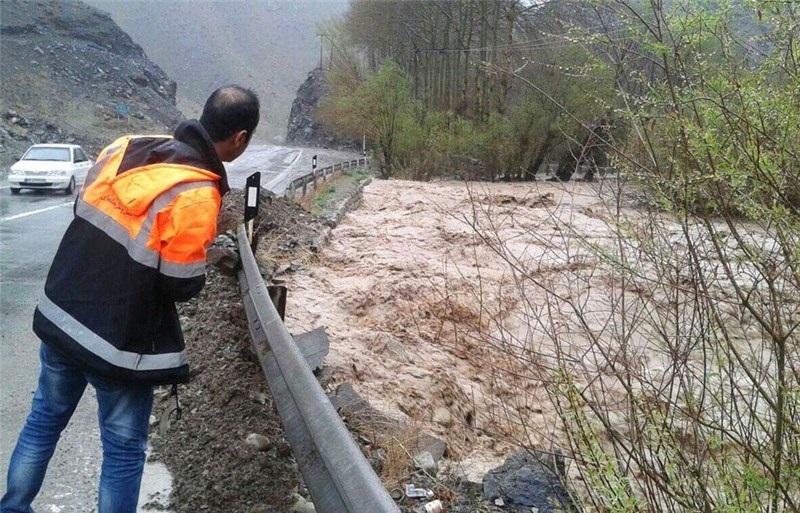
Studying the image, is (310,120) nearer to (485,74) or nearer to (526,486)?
(485,74)

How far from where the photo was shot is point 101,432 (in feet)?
8.94

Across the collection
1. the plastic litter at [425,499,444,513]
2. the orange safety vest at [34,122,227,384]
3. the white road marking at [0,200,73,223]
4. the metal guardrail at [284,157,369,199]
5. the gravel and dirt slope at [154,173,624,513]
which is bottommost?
the metal guardrail at [284,157,369,199]

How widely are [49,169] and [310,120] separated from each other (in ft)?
249

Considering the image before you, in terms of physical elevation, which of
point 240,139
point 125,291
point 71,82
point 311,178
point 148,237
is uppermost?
point 240,139

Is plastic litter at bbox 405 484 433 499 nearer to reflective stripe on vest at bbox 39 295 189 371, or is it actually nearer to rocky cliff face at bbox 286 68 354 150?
reflective stripe on vest at bbox 39 295 189 371

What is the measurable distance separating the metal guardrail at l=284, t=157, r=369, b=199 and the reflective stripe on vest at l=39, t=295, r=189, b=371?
1487 cm

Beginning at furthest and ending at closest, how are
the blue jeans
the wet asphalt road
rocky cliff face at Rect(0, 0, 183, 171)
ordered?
1. rocky cliff face at Rect(0, 0, 183, 171)
2. the wet asphalt road
3. the blue jeans

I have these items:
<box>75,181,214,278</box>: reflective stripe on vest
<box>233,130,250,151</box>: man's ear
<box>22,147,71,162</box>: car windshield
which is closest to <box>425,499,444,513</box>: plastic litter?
<box>75,181,214,278</box>: reflective stripe on vest

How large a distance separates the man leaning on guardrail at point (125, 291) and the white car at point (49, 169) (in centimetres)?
1803

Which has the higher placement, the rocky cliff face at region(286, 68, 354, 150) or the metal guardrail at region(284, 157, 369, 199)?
the metal guardrail at region(284, 157, 369, 199)

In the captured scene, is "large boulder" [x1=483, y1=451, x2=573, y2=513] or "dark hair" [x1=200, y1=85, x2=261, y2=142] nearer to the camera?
"dark hair" [x1=200, y1=85, x2=261, y2=142]

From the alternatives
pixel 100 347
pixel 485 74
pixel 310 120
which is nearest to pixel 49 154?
pixel 100 347

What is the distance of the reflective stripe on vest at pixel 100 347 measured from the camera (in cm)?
253

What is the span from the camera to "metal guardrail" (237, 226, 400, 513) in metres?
2.19
